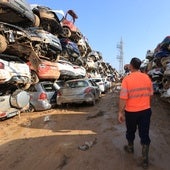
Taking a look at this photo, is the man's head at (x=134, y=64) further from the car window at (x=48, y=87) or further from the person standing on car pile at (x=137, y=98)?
the car window at (x=48, y=87)

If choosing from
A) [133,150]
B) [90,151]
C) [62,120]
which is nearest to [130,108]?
[133,150]

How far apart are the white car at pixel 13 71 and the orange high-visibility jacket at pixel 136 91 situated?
5.02 m

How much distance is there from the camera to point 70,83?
585 inches

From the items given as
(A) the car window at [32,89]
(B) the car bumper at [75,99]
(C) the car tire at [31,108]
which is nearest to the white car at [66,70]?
(B) the car bumper at [75,99]

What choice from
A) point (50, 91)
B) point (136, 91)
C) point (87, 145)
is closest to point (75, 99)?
point (50, 91)

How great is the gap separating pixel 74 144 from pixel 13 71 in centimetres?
427

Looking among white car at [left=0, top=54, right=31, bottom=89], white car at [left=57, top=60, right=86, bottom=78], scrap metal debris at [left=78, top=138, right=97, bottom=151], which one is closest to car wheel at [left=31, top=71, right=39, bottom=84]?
white car at [left=0, top=54, right=31, bottom=89]

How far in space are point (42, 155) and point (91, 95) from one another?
26.3 ft

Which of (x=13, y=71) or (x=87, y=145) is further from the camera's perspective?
(x=13, y=71)

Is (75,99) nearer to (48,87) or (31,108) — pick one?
(48,87)

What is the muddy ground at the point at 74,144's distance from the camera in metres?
5.70

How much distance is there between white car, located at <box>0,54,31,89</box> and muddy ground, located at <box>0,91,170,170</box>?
1.47 metres

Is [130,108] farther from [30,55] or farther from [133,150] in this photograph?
[30,55]

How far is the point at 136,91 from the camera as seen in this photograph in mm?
5648
